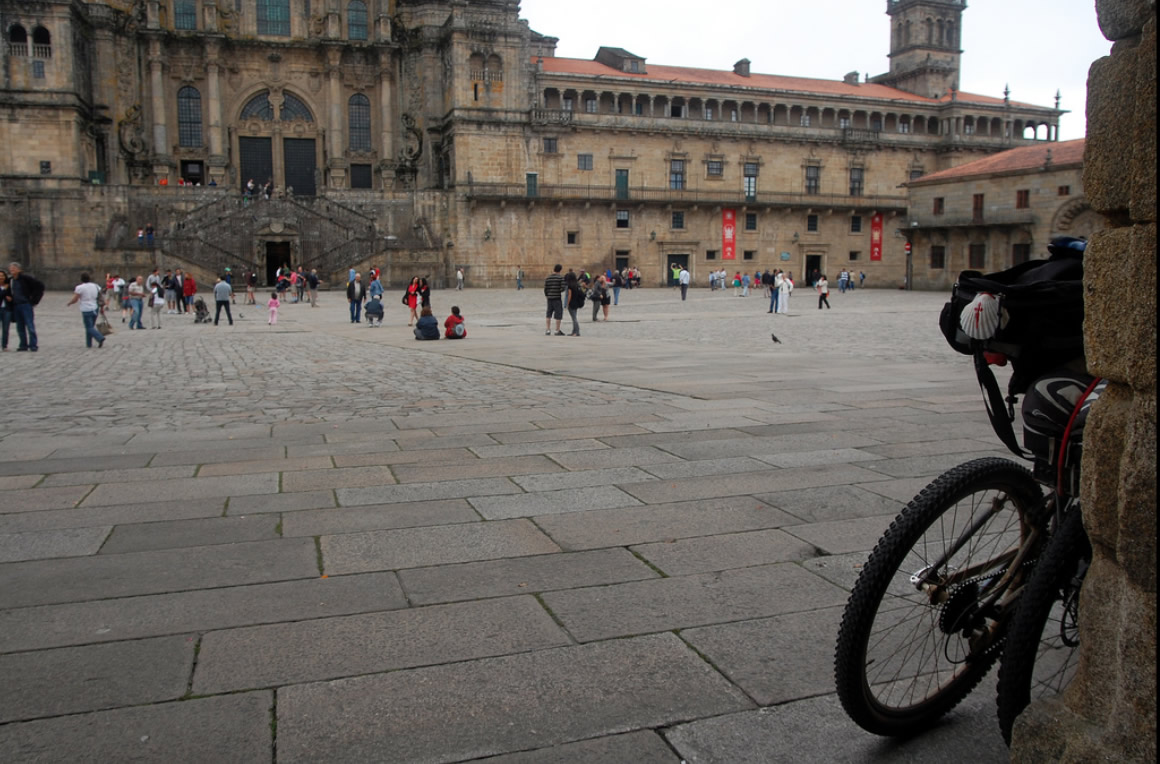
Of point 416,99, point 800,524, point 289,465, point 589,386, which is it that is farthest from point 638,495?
point 416,99

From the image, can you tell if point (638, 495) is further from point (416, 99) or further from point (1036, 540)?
point (416, 99)

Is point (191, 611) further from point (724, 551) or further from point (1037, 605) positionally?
point (1037, 605)

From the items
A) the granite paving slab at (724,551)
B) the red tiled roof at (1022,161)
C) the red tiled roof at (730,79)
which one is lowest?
the granite paving slab at (724,551)

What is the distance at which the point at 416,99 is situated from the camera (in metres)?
53.8

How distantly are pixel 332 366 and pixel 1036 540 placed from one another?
1113cm

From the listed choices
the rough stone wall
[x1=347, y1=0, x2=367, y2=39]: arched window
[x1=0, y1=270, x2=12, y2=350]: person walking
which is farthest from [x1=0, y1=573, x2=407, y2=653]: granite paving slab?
[x1=347, y1=0, x2=367, y2=39]: arched window

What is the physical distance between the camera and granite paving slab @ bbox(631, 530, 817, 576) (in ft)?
13.5

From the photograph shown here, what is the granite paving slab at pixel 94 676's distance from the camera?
2834 millimetres

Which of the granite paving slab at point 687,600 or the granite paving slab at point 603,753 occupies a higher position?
the granite paving slab at point 687,600

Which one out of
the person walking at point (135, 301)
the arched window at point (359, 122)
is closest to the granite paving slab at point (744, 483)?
the person walking at point (135, 301)

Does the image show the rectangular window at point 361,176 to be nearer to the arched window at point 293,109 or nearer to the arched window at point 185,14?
the arched window at point 293,109

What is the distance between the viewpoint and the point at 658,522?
15.8 feet

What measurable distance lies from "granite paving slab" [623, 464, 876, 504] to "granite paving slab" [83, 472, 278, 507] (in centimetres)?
230

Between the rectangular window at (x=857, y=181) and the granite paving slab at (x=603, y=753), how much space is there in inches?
2410
